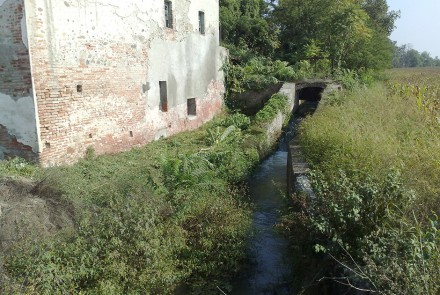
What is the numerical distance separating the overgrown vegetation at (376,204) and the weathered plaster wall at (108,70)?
533 centimetres

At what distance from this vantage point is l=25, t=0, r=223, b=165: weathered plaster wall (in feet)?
27.8

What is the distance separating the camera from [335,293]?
14.8 feet

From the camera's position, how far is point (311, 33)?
2402 centimetres

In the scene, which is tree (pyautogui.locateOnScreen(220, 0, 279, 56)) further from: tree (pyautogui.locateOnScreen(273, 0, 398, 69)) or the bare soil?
the bare soil

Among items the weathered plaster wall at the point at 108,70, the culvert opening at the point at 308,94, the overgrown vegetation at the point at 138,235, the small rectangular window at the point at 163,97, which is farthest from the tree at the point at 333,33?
the overgrown vegetation at the point at 138,235

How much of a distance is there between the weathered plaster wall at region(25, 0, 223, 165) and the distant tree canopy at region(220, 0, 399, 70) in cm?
943

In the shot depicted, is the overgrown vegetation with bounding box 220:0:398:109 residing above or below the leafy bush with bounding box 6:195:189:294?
above

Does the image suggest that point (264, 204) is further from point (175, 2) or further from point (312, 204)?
point (175, 2)

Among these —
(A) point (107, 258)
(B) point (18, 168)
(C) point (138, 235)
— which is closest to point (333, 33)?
(B) point (18, 168)

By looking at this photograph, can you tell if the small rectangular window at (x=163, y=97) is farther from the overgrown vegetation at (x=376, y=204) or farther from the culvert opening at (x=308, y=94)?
the culvert opening at (x=308, y=94)

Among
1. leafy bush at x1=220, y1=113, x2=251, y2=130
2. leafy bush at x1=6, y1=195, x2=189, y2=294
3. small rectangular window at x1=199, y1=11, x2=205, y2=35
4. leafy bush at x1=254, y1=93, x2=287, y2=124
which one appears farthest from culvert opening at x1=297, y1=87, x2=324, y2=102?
leafy bush at x1=6, y1=195, x2=189, y2=294

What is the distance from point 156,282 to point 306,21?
2241 cm

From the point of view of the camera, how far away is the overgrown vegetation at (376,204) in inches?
138

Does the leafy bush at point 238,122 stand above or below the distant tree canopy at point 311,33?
below
